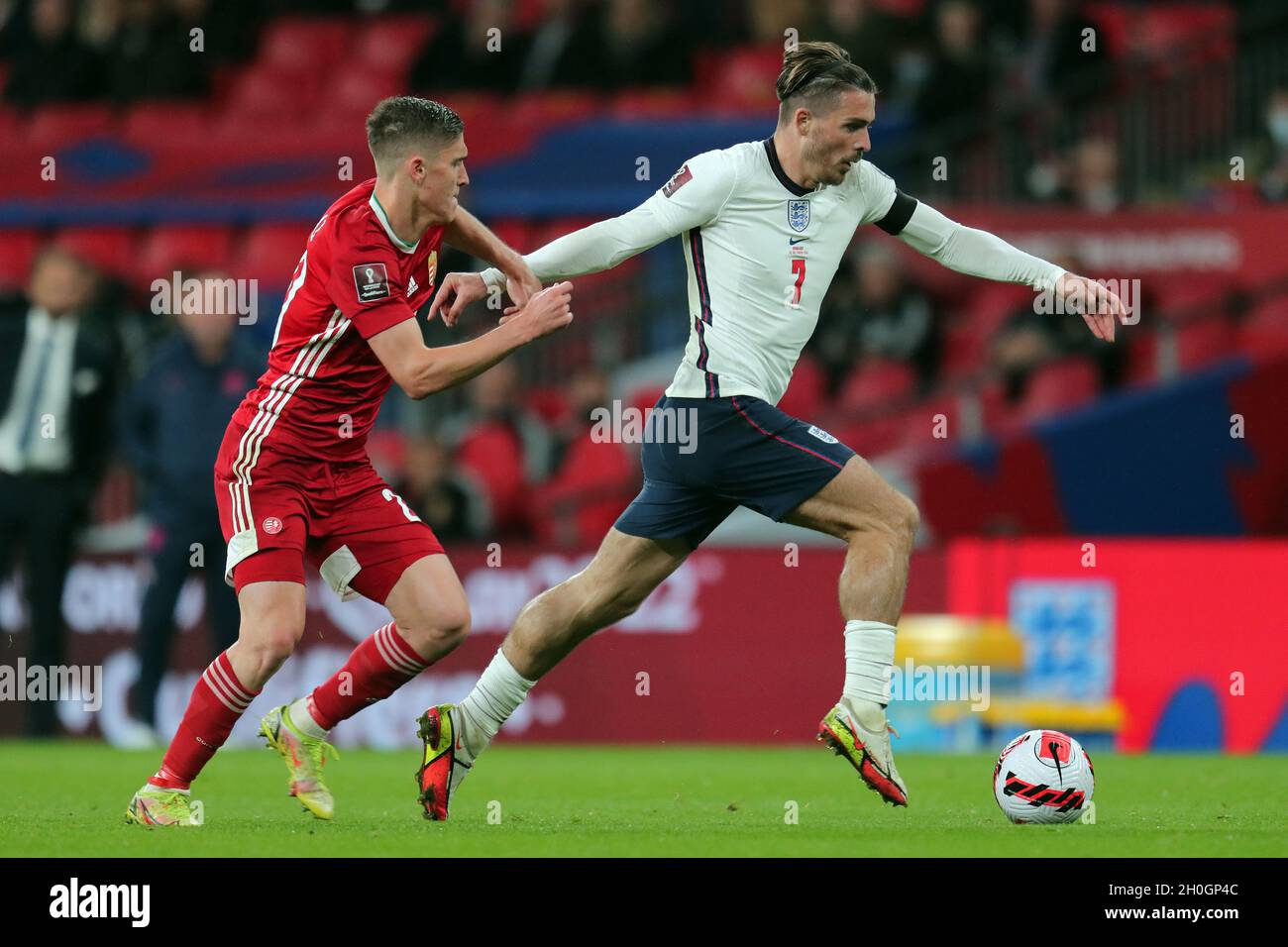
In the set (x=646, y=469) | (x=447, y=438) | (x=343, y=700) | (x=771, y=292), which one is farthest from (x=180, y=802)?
(x=447, y=438)

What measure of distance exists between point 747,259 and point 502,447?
275 inches

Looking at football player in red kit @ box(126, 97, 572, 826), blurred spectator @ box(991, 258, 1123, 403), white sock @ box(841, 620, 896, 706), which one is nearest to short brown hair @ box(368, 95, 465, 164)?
football player in red kit @ box(126, 97, 572, 826)

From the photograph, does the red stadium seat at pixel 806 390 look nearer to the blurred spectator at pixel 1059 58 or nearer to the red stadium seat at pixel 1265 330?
the red stadium seat at pixel 1265 330

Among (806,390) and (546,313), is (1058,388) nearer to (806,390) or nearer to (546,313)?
(806,390)

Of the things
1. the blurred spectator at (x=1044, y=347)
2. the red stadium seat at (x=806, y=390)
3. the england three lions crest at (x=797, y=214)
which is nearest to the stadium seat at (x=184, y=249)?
the red stadium seat at (x=806, y=390)

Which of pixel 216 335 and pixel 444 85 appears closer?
pixel 216 335

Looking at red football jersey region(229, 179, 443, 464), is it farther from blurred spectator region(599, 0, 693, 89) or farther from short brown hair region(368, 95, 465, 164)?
blurred spectator region(599, 0, 693, 89)

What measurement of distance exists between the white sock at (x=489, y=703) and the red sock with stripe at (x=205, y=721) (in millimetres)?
792

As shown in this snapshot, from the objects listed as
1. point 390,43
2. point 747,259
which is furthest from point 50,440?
point 390,43

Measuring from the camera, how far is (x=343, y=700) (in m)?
7.46

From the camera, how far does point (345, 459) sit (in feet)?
24.2

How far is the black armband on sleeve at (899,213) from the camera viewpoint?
787cm
